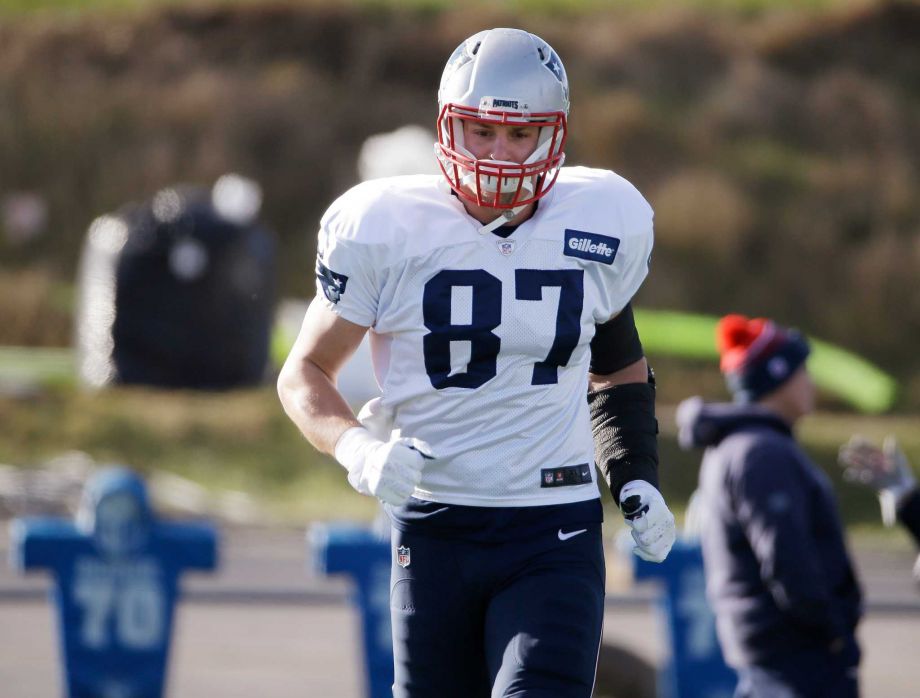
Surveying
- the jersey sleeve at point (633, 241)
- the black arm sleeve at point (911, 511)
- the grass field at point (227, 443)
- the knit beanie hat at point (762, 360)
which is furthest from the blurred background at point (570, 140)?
the jersey sleeve at point (633, 241)

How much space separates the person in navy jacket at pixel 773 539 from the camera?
495cm

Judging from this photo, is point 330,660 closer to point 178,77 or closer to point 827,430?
point 827,430

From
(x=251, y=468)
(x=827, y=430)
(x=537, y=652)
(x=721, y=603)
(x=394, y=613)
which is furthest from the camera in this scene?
(x=827, y=430)

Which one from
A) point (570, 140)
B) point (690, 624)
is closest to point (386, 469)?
point (690, 624)

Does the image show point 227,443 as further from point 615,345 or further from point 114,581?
point 615,345

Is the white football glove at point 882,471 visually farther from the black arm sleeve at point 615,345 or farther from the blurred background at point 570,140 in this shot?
the blurred background at point 570,140

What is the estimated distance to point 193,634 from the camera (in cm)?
973

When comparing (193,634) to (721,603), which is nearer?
(721,603)

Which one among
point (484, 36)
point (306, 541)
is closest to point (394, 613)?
point (484, 36)

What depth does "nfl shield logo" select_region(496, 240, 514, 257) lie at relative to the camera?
3.53 metres

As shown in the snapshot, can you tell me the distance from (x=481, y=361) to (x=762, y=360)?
2.10 m

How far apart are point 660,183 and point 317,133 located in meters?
6.18

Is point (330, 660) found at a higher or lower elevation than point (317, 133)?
lower

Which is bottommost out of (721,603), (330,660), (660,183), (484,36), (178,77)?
(330,660)
